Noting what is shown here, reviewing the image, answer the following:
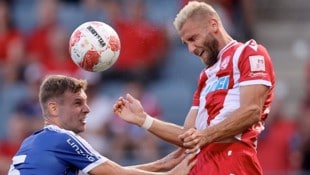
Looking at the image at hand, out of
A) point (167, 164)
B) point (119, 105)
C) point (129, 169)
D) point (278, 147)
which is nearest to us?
point (129, 169)

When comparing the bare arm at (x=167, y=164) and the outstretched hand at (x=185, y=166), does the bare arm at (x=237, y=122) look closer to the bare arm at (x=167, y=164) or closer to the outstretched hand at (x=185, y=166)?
the outstretched hand at (x=185, y=166)

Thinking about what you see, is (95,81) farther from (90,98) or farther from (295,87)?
(295,87)

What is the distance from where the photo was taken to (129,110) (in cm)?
1019

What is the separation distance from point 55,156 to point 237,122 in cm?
151

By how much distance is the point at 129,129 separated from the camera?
14.7m

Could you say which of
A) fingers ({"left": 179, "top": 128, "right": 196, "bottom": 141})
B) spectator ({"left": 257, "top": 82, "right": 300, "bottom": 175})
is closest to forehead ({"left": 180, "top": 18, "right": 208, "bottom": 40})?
fingers ({"left": 179, "top": 128, "right": 196, "bottom": 141})

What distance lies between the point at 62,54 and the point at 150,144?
6.24 ft

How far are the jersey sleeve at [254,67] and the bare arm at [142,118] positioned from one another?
788 millimetres

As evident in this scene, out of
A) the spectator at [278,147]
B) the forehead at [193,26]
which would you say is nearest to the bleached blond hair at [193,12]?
the forehead at [193,26]

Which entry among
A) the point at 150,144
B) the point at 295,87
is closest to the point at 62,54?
the point at 150,144

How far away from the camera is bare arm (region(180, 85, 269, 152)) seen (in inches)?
374

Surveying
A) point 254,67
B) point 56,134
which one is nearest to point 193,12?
point 254,67

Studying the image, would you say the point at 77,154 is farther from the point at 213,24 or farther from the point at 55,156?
the point at 213,24

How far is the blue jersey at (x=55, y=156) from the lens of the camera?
9.70 meters
